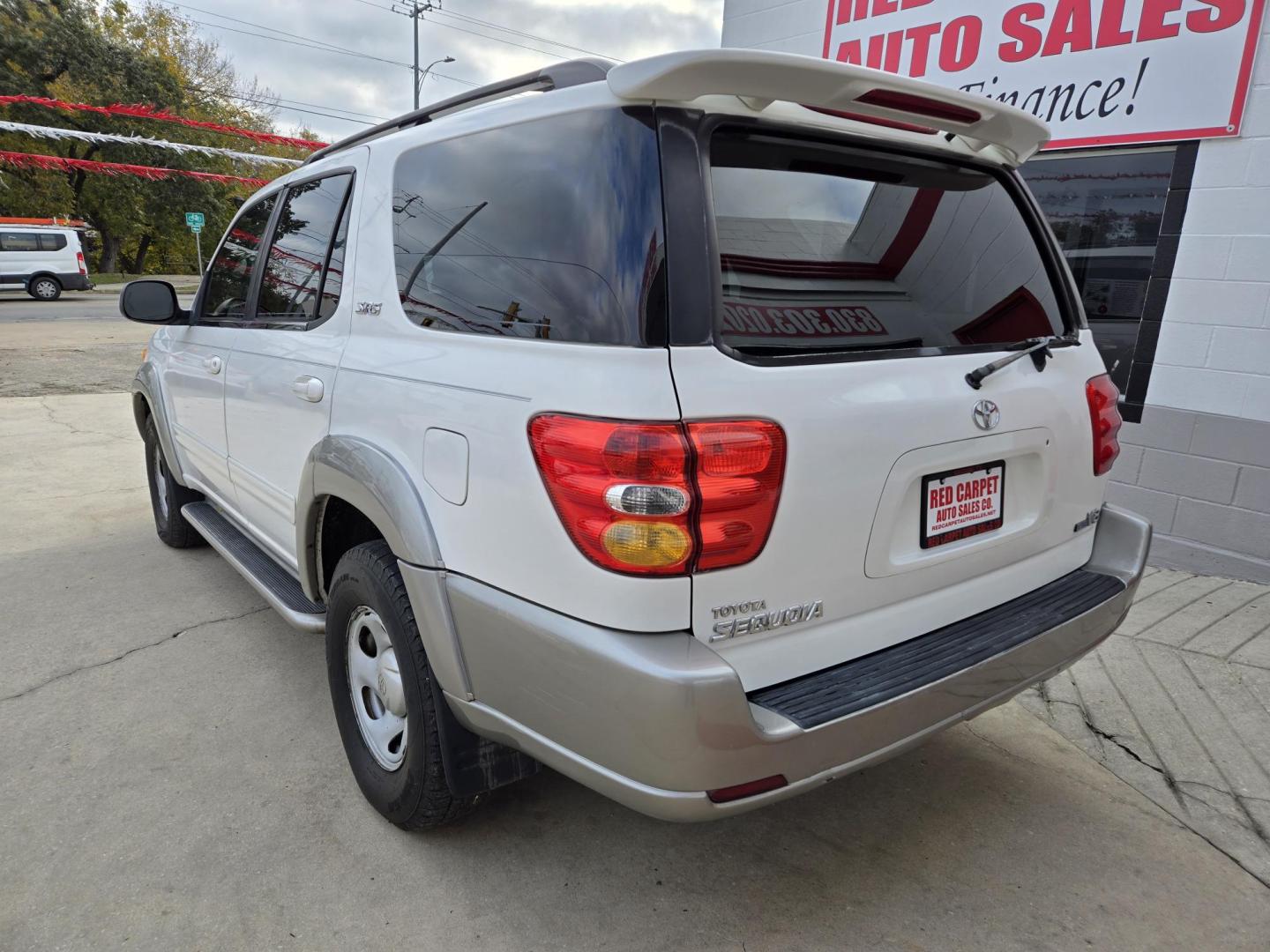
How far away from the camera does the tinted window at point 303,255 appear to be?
2.67 m

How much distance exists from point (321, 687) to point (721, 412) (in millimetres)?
2289

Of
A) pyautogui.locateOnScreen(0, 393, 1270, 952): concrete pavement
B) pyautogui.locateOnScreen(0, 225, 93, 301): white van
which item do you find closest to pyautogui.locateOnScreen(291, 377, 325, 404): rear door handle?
pyautogui.locateOnScreen(0, 393, 1270, 952): concrete pavement

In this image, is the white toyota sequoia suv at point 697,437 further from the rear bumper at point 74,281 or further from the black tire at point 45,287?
the rear bumper at point 74,281

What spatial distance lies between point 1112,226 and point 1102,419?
2949mm

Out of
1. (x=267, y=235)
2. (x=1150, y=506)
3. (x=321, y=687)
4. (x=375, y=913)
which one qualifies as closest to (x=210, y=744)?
(x=321, y=687)

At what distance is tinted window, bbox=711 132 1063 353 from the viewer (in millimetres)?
1790

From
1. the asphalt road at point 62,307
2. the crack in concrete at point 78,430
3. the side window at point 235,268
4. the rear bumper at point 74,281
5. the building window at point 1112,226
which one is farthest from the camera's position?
the rear bumper at point 74,281

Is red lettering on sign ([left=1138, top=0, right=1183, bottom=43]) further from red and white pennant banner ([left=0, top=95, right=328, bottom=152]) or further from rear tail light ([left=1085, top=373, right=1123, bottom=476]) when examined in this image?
red and white pennant banner ([left=0, top=95, right=328, bottom=152])

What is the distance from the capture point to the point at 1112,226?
467 centimetres

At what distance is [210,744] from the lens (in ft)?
9.14

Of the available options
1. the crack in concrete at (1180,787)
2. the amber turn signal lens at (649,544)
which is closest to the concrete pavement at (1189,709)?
the crack in concrete at (1180,787)

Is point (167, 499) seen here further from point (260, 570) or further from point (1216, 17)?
point (1216, 17)

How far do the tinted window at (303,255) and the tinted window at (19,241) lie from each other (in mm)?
27870

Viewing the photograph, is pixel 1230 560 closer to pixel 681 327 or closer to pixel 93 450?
pixel 681 327
